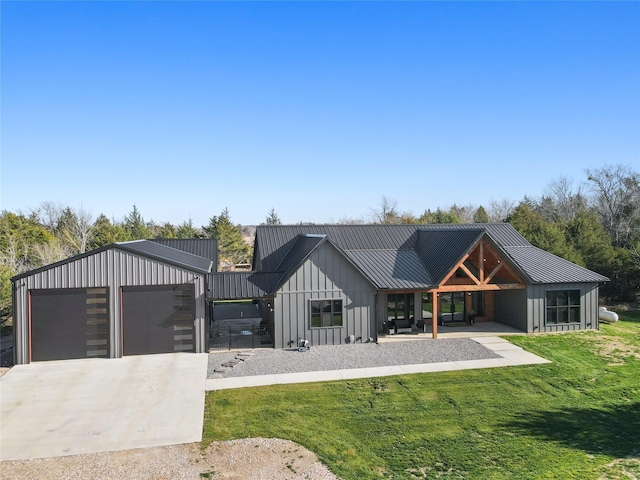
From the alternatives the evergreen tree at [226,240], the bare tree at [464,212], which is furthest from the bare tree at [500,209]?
the evergreen tree at [226,240]

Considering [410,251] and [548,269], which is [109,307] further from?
[548,269]

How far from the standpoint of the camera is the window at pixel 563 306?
66.3 ft

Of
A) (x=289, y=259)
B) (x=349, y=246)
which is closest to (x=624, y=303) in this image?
(x=349, y=246)

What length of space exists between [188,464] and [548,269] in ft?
59.4

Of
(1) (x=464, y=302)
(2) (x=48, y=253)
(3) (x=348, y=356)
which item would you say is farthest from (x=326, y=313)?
(2) (x=48, y=253)

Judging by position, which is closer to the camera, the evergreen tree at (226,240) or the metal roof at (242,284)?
the metal roof at (242,284)

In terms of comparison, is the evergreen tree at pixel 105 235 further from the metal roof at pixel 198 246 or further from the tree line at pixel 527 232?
the metal roof at pixel 198 246

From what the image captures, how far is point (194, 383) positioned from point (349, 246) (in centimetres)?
1153

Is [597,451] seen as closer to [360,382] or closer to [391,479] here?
[391,479]

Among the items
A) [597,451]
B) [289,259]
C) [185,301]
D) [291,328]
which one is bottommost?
[597,451]

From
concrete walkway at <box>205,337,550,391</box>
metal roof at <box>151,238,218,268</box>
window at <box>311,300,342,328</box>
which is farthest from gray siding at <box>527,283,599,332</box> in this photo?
metal roof at <box>151,238,218,268</box>

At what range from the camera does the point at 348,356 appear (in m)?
16.6

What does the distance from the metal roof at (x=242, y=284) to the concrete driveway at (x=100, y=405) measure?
8.95ft

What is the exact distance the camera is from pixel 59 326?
651 inches
